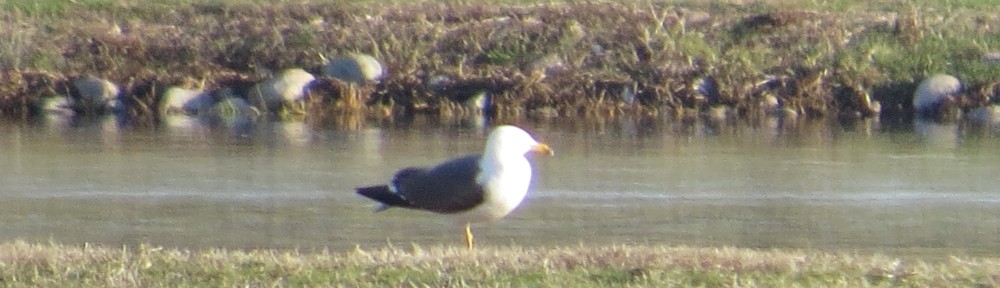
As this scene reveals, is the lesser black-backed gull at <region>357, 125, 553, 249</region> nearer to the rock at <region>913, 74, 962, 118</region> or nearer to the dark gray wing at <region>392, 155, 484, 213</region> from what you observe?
the dark gray wing at <region>392, 155, 484, 213</region>

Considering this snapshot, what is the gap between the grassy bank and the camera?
65.9 feet

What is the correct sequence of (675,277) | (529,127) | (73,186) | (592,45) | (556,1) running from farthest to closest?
1. (556,1)
2. (592,45)
3. (529,127)
4. (73,186)
5. (675,277)

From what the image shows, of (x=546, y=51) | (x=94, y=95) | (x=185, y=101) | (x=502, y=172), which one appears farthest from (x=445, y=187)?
(x=546, y=51)

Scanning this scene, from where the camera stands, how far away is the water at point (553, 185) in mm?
11117

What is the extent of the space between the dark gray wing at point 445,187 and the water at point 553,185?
2.63 ft

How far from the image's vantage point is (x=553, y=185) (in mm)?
13414

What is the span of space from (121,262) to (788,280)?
2.79 metres

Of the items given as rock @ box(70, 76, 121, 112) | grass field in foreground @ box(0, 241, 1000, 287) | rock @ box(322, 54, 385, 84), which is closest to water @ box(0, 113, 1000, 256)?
rock @ box(70, 76, 121, 112)

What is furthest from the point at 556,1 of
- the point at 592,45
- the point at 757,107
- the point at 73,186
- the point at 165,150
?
the point at 73,186

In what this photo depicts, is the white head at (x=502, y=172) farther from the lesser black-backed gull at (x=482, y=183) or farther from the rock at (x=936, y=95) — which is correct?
the rock at (x=936, y=95)

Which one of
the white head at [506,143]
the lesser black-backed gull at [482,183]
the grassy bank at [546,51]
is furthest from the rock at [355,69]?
the white head at [506,143]

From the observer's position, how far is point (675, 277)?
25.6 ft

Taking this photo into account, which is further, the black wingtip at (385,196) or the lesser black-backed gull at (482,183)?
the black wingtip at (385,196)

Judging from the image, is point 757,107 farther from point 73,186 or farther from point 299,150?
point 73,186
